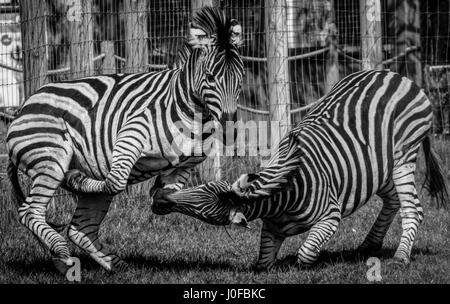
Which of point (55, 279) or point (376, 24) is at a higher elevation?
point (376, 24)

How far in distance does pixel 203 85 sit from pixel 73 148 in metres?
1.23

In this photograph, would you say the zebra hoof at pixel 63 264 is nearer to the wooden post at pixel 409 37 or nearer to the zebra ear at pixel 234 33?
the zebra ear at pixel 234 33

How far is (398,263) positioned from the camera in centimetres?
652

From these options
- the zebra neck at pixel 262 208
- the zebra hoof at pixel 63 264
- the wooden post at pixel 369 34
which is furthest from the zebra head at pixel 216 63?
the wooden post at pixel 369 34

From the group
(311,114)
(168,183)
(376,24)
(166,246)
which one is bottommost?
(166,246)

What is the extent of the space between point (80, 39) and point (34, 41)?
560 millimetres

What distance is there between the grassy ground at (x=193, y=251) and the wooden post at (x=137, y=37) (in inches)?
58.8

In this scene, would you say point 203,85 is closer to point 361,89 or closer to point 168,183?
point 168,183

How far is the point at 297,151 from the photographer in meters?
6.22

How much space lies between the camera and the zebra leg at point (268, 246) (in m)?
6.36

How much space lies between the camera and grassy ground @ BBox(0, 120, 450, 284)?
243 inches

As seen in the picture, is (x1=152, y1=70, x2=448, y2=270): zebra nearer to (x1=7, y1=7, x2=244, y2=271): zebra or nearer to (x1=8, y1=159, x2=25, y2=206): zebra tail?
(x1=7, y1=7, x2=244, y2=271): zebra
